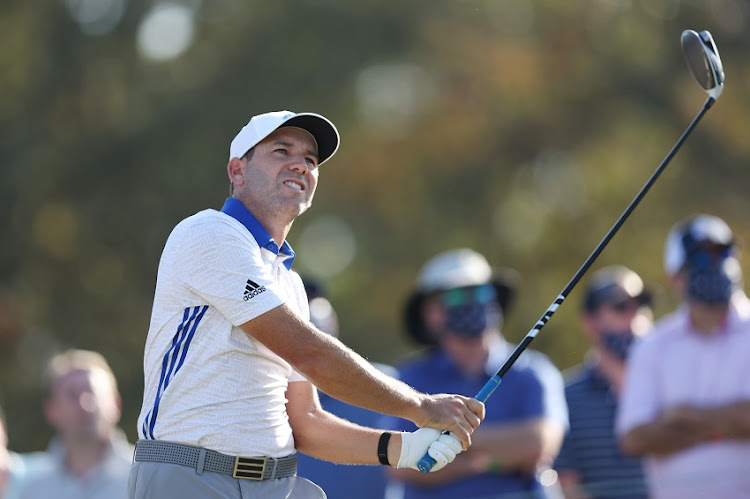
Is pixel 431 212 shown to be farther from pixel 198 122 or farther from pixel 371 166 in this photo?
pixel 198 122

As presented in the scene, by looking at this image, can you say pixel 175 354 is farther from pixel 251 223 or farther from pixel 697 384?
pixel 697 384

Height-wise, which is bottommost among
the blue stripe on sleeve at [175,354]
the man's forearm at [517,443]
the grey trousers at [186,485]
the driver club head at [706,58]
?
the grey trousers at [186,485]

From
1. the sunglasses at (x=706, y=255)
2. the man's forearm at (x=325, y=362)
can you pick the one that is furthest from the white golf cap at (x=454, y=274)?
the man's forearm at (x=325, y=362)

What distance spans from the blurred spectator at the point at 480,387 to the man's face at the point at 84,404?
2.06 meters

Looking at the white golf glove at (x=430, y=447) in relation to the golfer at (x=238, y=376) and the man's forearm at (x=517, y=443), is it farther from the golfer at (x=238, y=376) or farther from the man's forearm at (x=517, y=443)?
the man's forearm at (x=517, y=443)

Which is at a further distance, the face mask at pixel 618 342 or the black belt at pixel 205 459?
the face mask at pixel 618 342

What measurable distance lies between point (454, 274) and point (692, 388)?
1702 millimetres

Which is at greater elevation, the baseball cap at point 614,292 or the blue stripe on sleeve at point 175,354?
the baseball cap at point 614,292

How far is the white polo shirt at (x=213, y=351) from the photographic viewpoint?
5.13 metres

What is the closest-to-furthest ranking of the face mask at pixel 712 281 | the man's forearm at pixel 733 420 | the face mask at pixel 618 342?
the man's forearm at pixel 733 420
the face mask at pixel 712 281
the face mask at pixel 618 342

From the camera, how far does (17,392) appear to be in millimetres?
20312

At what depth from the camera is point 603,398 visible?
9.04 m

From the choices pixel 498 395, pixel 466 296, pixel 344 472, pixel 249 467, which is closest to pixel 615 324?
pixel 466 296

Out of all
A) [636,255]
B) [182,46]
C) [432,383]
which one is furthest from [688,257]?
[182,46]
